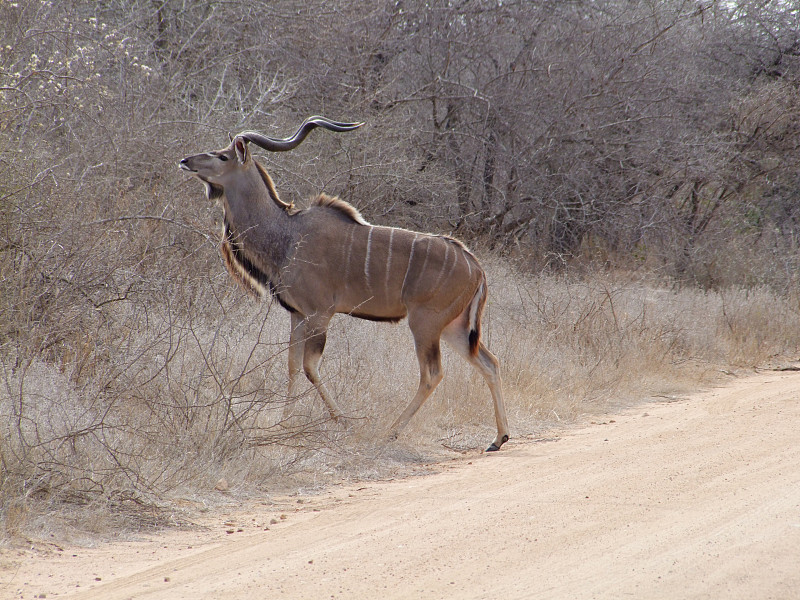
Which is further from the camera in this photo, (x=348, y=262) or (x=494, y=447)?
(x=348, y=262)

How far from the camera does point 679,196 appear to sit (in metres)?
16.1

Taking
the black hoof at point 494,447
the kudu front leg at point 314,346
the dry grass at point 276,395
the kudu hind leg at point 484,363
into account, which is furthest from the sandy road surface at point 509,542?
the kudu front leg at point 314,346

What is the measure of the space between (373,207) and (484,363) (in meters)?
5.71

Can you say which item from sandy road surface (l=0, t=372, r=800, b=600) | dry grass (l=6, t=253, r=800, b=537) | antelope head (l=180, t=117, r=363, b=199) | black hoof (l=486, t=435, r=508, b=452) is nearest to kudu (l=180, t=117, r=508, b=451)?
black hoof (l=486, t=435, r=508, b=452)

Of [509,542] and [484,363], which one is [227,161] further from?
[509,542]

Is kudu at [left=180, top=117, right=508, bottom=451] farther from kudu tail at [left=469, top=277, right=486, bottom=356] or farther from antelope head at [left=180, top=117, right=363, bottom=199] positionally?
antelope head at [left=180, top=117, right=363, bottom=199]

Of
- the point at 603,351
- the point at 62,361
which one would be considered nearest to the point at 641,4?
the point at 603,351

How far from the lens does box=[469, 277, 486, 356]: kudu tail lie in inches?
280

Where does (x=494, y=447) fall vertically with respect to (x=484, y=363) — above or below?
below

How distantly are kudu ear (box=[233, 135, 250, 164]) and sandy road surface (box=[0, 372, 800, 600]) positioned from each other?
314cm

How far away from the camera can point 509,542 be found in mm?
4109

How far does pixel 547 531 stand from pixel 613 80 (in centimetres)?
1141

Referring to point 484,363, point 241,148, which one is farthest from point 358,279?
point 241,148

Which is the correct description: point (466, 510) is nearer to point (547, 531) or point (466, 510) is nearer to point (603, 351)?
point (547, 531)
